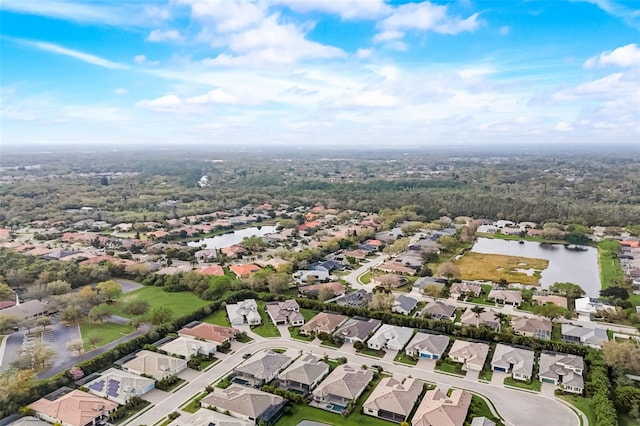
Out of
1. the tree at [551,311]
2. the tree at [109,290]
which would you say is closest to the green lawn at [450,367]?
the tree at [551,311]

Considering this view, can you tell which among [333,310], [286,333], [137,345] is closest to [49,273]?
[137,345]

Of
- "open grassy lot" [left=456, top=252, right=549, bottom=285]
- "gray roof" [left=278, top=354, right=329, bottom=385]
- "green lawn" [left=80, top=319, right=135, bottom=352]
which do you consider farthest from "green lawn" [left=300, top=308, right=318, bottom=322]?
"open grassy lot" [left=456, top=252, right=549, bottom=285]

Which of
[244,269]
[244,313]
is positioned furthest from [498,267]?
[244,313]

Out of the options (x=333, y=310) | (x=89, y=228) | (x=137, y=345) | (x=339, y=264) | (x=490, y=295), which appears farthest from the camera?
(x=89, y=228)

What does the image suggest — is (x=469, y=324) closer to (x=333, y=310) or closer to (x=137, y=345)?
(x=333, y=310)

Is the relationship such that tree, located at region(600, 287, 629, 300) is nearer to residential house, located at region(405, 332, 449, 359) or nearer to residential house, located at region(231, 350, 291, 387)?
residential house, located at region(405, 332, 449, 359)
